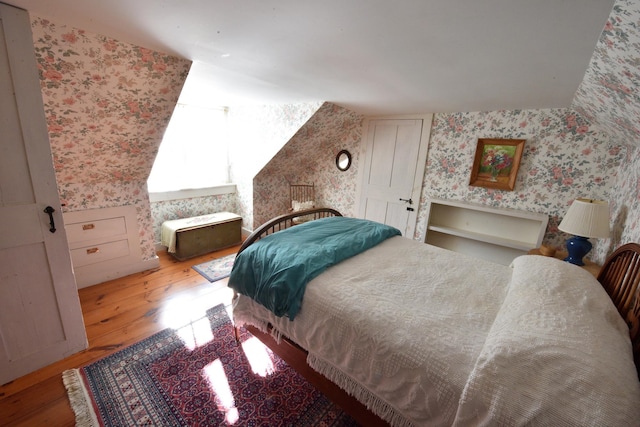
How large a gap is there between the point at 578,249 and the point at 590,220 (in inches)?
12.5

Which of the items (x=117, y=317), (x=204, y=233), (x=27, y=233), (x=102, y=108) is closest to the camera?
(x=27, y=233)

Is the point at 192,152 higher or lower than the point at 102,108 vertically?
lower

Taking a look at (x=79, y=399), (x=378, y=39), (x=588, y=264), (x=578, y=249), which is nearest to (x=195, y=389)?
(x=79, y=399)

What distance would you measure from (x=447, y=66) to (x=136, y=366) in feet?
9.28

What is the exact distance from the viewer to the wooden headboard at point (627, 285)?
3.33 feet

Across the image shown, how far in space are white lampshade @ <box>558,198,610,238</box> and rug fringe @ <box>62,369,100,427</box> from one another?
334 cm

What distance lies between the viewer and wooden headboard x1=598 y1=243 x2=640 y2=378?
1.01m

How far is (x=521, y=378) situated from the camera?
2.67 ft

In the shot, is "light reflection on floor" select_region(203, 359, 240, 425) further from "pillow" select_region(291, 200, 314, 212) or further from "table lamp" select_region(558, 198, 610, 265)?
"table lamp" select_region(558, 198, 610, 265)

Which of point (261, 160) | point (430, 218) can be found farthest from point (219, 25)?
point (430, 218)

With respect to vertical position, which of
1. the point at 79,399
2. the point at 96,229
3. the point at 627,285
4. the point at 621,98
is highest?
the point at 621,98

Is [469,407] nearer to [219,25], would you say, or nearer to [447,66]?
[447,66]

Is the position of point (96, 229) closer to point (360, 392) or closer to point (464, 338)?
point (360, 392)

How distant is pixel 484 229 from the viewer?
9.46 ft
